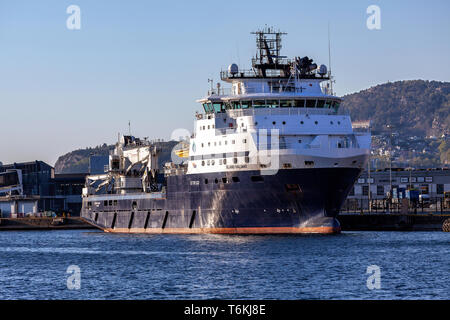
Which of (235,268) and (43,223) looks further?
(43,223)

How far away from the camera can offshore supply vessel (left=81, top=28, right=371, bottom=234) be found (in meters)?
62.0

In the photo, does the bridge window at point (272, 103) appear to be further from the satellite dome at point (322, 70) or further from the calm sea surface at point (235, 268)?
the calm sea surface at point (235, 268)

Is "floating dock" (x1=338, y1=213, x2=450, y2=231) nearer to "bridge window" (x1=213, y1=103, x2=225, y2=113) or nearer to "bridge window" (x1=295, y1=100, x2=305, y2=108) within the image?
"bridge window" (x1=295, y1=100, x2=305, y2=108)

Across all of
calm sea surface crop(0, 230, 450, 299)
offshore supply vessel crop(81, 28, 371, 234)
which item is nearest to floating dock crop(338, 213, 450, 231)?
calm sea surface crop(0, 230, 450, 299)

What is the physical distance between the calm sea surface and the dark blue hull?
1.79 meters

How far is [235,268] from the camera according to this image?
44.8m

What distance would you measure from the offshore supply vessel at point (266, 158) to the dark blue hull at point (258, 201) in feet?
0.23

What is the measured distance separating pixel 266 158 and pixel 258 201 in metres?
3.21

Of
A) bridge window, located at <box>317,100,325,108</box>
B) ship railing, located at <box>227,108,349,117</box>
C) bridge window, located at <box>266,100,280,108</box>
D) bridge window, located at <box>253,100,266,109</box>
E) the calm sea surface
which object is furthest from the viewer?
bridge window, located at <box>317,100,325,108</box>

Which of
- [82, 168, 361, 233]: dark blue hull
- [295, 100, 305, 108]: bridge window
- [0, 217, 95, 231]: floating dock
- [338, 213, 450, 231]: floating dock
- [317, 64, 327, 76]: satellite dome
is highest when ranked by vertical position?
[317, 64, 327, 76]: satellite dome

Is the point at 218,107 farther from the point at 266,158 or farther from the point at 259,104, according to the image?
the point at 266,158

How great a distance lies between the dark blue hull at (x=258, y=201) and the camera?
6169 cm

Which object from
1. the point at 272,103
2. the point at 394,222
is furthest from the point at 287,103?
the point at 394,222
